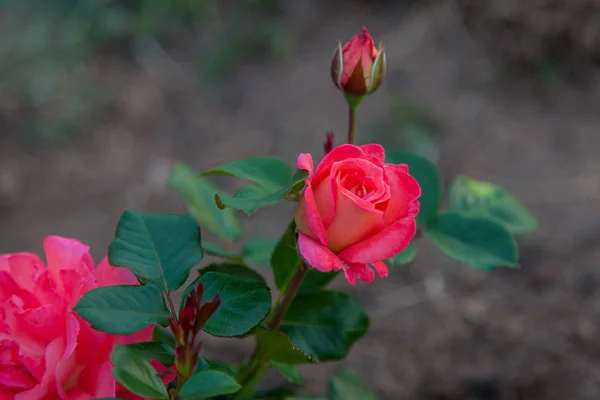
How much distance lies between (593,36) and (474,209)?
1.71 metres

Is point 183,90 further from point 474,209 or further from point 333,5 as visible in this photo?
point 474,209

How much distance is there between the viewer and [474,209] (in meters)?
0.79

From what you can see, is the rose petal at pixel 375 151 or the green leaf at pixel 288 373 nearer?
the rose petal at pixel 375 151

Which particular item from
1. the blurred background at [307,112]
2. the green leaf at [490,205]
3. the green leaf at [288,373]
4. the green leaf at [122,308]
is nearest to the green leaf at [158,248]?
the green leaf at [122,308]

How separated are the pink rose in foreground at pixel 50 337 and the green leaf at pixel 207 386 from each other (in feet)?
0.25

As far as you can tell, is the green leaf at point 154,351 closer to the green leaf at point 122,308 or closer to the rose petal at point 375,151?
the green leaf at point 122,308

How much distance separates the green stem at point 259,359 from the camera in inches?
20.1

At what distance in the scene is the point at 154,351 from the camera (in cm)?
45

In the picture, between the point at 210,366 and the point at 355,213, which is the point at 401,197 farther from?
the point at 210,366

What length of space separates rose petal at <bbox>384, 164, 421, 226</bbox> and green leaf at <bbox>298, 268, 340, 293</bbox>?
152 mm

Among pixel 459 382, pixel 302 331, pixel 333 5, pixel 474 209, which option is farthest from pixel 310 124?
pixel 302 331

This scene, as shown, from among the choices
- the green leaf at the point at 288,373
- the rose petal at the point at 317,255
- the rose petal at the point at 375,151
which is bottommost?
the green leaf at the point at 288,373

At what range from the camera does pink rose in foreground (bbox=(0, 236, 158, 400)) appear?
45 cm

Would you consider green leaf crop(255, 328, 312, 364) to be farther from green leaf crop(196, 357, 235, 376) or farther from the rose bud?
the rose bud
